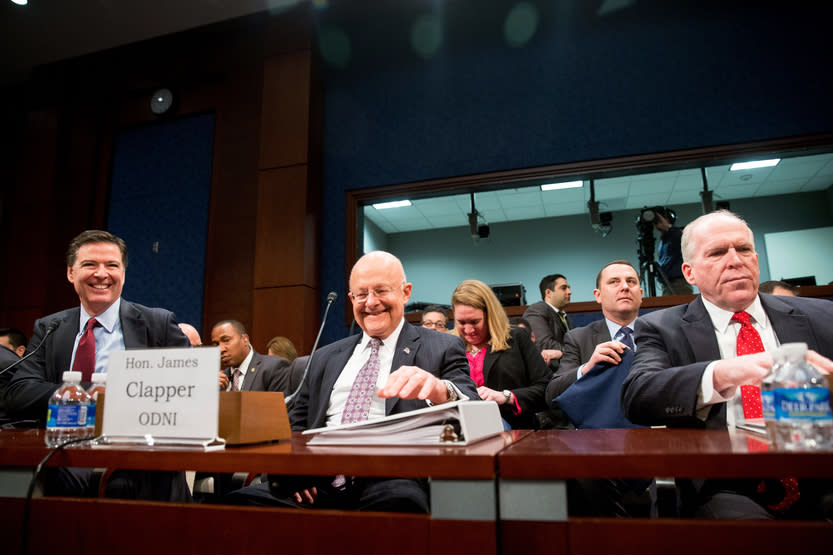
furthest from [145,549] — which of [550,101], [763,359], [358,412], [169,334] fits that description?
[550,101]

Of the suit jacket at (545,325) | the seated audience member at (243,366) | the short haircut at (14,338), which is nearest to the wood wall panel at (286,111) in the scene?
the seated audience member at (243,366)

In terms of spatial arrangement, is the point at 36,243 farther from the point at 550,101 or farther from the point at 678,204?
the point at 678,204

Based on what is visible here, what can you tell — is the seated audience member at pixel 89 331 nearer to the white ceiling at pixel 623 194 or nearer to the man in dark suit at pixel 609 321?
the man in dark suit at pixel 609 321

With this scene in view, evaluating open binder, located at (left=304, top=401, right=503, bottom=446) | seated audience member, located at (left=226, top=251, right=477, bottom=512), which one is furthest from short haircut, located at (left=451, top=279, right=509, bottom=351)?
open binder, located at (left=304, top=401, right=503, bottom=446)

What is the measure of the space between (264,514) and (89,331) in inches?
62.2

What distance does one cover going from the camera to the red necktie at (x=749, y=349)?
1235mm

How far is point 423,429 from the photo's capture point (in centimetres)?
89

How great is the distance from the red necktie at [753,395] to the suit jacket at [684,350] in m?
0.06

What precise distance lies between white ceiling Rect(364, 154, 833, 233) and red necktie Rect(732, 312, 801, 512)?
6.23 m

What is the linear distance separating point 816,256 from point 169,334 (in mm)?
9024

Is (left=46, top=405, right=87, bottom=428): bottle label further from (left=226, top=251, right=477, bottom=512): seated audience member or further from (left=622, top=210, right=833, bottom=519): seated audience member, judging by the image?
(left=622, top=210, right=833, bottom=519): seated audience member

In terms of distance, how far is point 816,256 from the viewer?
26.1ft

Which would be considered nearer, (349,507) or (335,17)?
(349,507)

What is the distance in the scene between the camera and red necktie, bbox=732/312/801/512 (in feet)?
3.31
